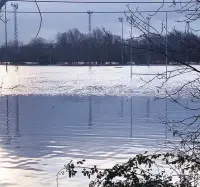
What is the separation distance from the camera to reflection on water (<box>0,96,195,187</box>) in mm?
11066

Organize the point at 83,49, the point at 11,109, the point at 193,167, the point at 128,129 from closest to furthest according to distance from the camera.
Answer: the point at 193,167
the point at 128,129
the point at 11,109
the point at 83,49

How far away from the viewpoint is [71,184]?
9.17m

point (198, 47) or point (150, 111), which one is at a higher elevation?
point (198, 47)

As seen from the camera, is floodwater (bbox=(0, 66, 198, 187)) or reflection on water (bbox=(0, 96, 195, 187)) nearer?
floodwater (bbox=(0, 66, 198, 187))

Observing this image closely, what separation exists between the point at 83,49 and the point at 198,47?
334ft

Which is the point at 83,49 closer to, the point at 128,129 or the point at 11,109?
the point at 11,109

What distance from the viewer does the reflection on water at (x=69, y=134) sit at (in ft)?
36.3

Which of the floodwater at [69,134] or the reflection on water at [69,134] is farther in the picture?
the reflection on water at [69,134]

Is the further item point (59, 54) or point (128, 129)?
point (59, 54)

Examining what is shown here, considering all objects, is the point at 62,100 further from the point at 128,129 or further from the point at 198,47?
the point at 198,47

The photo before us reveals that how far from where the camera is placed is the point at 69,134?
15.6m

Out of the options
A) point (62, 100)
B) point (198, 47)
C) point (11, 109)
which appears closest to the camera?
point (198, 47)

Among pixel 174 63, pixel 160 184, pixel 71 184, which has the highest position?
pixel 174 63

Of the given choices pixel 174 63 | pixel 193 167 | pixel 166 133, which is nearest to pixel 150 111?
pixel 166 133
